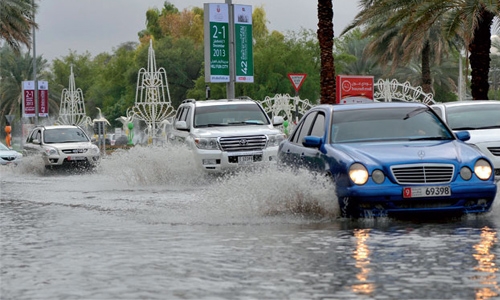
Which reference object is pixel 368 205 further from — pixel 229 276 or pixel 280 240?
pixel 229 276

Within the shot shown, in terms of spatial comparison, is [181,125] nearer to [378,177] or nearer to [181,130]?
[181,130]

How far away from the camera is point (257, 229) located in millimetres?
13016

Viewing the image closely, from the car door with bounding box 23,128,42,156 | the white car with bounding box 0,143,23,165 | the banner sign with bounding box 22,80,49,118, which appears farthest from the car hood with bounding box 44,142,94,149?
the banner sign with bounding box 22,80,49,118

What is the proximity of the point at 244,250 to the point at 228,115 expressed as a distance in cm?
1429

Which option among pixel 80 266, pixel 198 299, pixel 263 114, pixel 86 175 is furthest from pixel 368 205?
pixel 86 175

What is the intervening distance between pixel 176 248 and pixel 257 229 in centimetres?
197

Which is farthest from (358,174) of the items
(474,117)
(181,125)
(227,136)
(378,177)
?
(181,125)

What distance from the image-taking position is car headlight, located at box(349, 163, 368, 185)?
12930 millimetres

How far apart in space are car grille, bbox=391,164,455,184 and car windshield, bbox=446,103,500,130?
22.7 ft

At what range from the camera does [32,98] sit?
7319 cm

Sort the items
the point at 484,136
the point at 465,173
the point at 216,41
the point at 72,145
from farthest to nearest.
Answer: the point at 216,41, the point at 72,145, the point at 484,136, the point at 465,173

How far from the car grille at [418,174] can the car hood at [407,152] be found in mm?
72

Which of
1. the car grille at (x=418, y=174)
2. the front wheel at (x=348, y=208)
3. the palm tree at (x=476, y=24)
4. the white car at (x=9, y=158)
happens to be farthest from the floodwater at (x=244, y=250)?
the white car at (x=9, y=158)

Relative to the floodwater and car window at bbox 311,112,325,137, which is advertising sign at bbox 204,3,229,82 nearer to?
Answer: the floodwater
